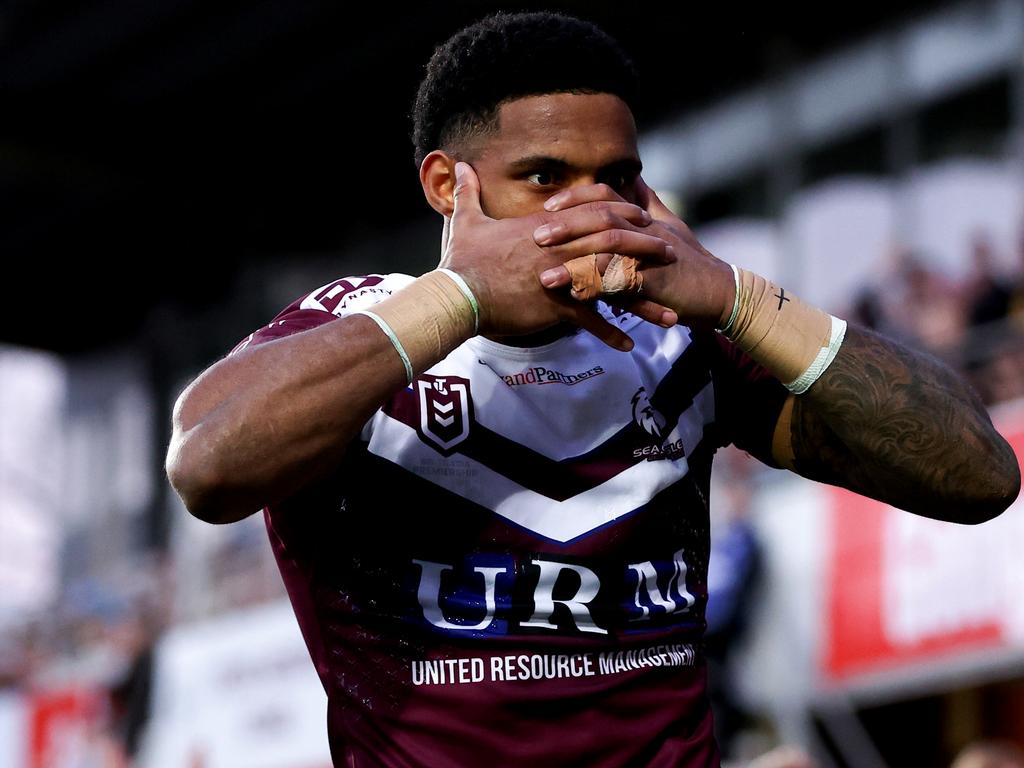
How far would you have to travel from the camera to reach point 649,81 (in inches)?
635

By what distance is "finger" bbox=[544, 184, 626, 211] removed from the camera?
2.58 meters

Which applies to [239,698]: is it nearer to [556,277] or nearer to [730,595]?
[730,595]

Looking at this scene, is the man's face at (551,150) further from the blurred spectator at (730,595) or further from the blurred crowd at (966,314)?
the blurred spectator at (730,595)

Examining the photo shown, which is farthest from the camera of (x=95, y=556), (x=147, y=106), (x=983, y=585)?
(x=95, y=556)

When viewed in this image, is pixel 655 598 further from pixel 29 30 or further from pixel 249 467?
pixel 29 30

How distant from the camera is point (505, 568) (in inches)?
104

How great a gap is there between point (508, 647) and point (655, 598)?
0.28 metres

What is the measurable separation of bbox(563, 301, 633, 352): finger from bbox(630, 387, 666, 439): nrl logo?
0.65ft

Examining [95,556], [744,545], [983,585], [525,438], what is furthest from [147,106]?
[525,438]

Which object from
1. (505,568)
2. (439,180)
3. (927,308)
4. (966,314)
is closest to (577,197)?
(439,180)

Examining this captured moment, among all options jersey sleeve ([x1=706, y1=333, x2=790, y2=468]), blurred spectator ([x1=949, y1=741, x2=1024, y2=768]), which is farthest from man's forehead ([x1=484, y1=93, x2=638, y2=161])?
blurred spectator ([x1=949, y1=741, x2=1024, y2=768])

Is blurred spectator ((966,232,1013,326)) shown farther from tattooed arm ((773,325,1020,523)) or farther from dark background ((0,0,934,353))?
tattooed arm ((773,325,1020,523))

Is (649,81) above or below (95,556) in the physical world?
above

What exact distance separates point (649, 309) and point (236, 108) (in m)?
15.1
